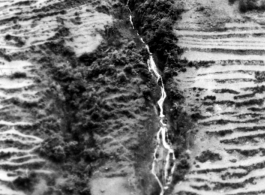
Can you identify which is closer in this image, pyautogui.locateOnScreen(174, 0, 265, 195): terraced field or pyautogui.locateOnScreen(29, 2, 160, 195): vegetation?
pyautogui.locateOnScreen(174, 0, 265, 195): terraced field

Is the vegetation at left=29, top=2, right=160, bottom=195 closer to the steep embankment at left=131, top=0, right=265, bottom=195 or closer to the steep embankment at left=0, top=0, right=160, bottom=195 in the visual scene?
the steep embankment at left=0, top=0, right=160, bottom=195

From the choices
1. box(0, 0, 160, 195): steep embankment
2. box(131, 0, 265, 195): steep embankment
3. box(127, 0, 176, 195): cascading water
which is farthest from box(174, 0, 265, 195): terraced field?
box(0, 0, 160, 195): steep embankment

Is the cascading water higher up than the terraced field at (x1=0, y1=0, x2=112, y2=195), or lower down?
lower down

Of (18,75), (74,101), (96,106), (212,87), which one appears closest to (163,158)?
(96,106)

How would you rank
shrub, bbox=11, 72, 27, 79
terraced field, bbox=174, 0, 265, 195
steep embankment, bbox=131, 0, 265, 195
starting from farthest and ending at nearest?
shrub, bbox=11, 72, 27, 79
steep embankment, bbox=131, 0, 265, 195
terraced field, bbox=174, 0, 265, 195

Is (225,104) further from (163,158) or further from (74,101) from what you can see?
(74,101)

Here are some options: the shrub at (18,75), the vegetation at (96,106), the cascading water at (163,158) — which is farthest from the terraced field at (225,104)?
the shrub at (18,75)
